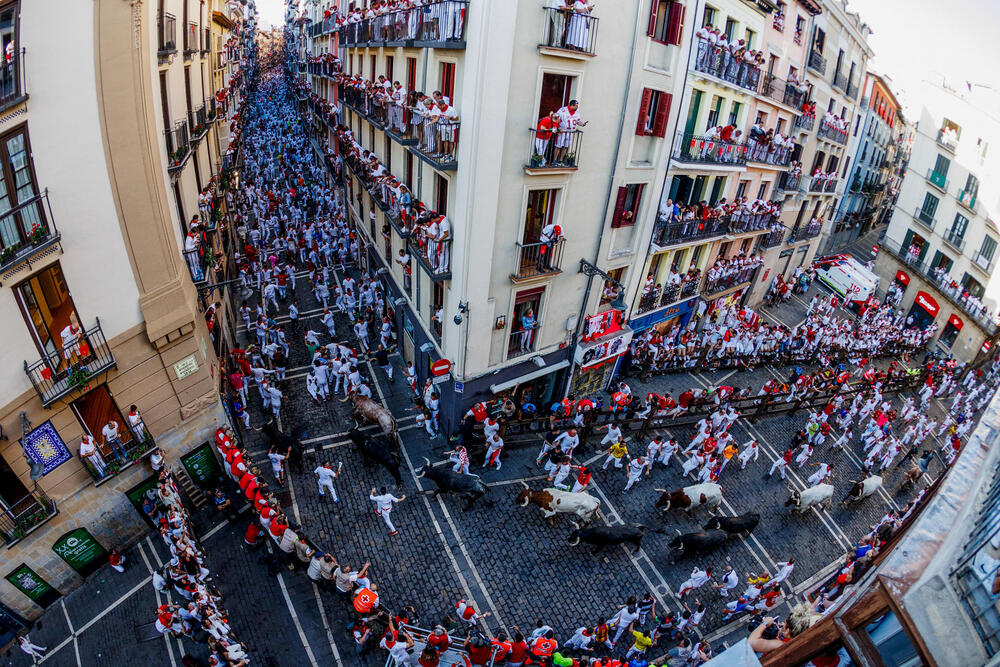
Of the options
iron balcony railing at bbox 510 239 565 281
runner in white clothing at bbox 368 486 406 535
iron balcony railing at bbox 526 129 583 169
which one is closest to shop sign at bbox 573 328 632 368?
iron balcony railing at bbox 510 239 565 281

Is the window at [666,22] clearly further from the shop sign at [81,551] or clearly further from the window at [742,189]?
the shop sign at [81,551]

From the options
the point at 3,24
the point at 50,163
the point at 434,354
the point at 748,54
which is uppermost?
the point at 748,54

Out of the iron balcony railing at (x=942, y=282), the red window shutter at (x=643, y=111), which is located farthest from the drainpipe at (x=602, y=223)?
the iron balcony railing at (x=942, y=282)

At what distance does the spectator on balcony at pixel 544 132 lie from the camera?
48.3ft

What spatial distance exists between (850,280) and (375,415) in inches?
1481

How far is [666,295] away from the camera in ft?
82.8

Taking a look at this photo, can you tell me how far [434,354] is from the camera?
20.3 metres

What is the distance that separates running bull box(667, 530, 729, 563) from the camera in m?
16.2

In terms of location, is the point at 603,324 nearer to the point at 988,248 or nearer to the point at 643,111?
the point at 643,111

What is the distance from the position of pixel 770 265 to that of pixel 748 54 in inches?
694

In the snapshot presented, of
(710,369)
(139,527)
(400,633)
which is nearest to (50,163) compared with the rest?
(139,527)

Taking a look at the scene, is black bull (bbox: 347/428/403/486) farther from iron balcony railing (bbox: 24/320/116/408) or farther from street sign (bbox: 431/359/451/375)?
iron balcony railing (bbox: 24/320/116/408)

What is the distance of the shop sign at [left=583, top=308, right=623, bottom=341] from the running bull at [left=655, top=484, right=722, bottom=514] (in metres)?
6.99

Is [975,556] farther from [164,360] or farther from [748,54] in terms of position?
[748,54]
